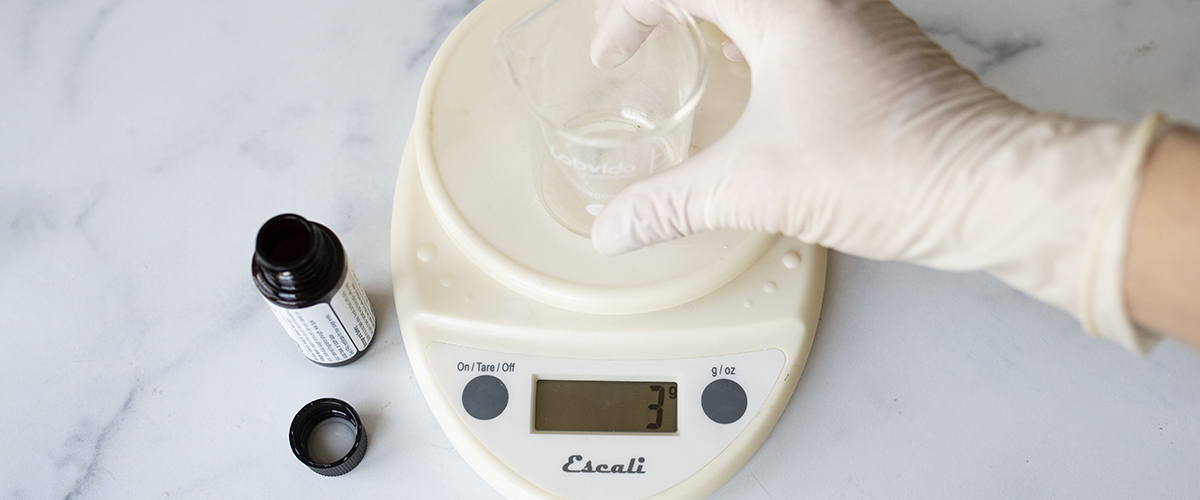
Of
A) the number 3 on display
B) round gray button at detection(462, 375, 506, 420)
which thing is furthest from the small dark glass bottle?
the number 3 on display

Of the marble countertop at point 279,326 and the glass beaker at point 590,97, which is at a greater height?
the glass beaker at point 590,97

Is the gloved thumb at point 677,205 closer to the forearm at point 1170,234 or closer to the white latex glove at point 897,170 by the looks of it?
the white latex glove at point 897,170

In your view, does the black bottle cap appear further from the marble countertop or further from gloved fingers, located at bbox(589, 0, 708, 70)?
gloved fingers, located at bbox(589, 0, 708, 70)

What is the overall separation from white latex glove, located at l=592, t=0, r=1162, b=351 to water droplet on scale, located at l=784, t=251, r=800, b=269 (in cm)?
14

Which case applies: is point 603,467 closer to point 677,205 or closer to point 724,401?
point 724,401

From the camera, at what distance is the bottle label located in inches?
34.2

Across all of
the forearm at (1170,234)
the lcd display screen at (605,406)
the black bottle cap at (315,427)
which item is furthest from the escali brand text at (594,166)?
the forearm at (1170,234)

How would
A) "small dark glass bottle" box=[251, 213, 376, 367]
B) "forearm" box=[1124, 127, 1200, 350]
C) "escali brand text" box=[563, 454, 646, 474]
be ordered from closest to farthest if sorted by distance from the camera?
"forearm" box=[1124, 127, 1200, 350], "small dark glass bottle" box=[251, 213, 376, 367], "escali brand text" box=[563, 454, 646, 474]

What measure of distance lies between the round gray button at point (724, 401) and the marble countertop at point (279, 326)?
7 centimetres

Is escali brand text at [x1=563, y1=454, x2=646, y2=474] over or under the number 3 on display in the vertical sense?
under

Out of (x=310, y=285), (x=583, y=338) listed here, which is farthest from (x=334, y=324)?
(x=583, y=338)

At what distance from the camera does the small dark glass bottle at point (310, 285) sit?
2.65ft

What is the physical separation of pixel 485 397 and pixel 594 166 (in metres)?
0.33

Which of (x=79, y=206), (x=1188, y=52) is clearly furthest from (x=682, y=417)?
(x=1188, y=52)
